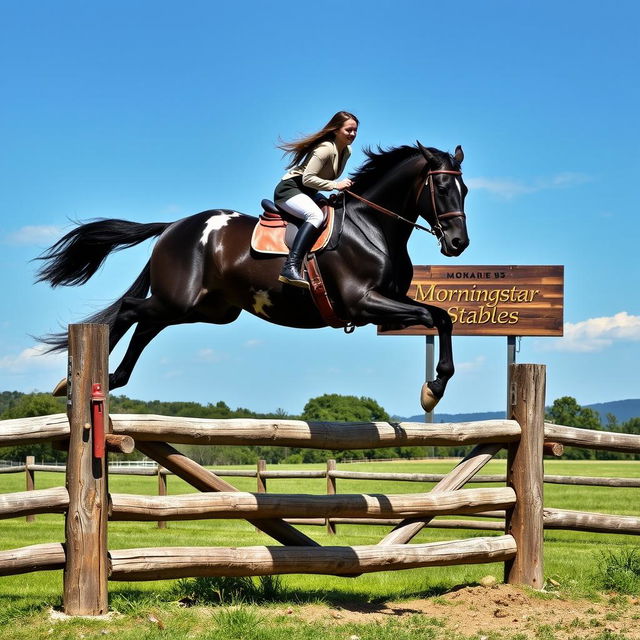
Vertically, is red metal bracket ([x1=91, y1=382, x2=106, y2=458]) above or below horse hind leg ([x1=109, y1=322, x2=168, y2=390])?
below

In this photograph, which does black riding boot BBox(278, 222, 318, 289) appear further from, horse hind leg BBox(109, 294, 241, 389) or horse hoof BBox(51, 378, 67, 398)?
horse hoof BBox(51, 378, 67, 398)

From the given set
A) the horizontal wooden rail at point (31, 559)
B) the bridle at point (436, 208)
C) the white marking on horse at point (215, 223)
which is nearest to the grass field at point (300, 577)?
the horizontal wooden rail at point (31, 559)

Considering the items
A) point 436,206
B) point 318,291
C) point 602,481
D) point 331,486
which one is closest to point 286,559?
point 318,291

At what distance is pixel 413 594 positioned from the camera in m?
7.62

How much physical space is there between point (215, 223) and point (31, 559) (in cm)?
305

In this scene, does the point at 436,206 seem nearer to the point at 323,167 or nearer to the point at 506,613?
the point at 323,167

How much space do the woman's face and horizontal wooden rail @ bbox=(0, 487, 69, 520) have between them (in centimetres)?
333

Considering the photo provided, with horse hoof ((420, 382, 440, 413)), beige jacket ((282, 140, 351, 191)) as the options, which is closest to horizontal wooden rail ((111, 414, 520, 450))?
horse hoof ((420, 382, 440, 413))

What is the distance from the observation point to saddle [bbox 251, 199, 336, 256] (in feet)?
23.2

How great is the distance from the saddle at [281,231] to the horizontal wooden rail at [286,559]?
2311mm

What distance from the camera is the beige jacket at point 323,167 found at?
6.99m

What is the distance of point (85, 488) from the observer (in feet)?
20.6

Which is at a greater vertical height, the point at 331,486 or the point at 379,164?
the point at 379,164

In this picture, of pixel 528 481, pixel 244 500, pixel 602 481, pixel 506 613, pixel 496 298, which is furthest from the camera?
pixel 496 298
